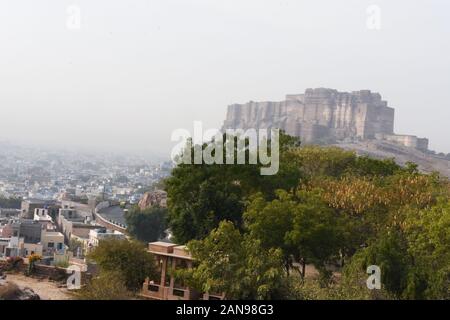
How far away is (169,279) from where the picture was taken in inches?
517

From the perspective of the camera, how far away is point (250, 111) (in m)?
108

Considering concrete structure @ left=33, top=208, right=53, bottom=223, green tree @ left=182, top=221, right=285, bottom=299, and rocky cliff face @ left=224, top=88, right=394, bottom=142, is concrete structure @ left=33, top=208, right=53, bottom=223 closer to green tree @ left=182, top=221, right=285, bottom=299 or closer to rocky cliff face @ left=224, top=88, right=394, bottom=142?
green tree @ left=182, top=221, right=285, bottom=299

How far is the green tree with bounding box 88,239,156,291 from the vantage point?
42.7 ft

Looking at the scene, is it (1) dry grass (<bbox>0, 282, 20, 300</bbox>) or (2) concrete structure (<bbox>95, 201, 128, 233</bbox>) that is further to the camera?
(2) concrete structure (<bbox>95, 201, 128, 233</bbox>)

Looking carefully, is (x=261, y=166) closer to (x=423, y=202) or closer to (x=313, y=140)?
(x=423, y=202)

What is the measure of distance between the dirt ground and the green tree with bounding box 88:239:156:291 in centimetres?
107

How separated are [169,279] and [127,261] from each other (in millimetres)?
1064

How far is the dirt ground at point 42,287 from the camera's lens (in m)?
12.2

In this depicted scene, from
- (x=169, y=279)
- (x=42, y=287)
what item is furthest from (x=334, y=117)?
(x=42, y=287)

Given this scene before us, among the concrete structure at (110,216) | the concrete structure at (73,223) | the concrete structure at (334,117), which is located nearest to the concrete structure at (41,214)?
the concrete structure at (73,223)

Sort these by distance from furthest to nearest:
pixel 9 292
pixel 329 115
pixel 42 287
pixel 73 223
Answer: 1. pixel 329 115
2. pixel 73 223
3. pixel 42 287
4. pixel 9 292

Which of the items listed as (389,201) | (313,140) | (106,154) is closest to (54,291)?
(389,201)

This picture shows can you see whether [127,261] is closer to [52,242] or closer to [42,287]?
[42,287]

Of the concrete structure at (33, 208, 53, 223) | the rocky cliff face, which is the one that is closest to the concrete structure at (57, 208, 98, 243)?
the concrete structure at (33, 208, 53, 223)
